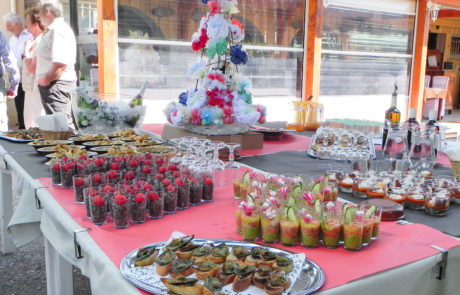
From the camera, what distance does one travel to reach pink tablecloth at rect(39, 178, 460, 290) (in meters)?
1.12

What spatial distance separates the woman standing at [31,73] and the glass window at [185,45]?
0.89m

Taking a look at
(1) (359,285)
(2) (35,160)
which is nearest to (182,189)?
(1) (359,285)

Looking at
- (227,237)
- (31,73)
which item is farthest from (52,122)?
(31,73)

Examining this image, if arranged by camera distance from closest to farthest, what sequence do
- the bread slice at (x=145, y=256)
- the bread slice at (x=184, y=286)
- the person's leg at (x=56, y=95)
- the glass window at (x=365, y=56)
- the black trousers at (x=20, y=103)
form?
the bread slice at (x=184, y=286) → the bread slice at (x=145, y=256) → the person's leg at (x=56, y=95) → the black trousers at (x=20, y=103) → the glass window at (x=365, y=56)

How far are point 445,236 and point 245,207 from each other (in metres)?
0.60

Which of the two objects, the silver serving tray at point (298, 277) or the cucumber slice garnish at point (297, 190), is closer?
the silver serving tray at point (298, 277)

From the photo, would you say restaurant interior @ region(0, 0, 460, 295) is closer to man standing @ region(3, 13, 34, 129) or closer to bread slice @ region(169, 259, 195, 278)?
bread slice @ region(169, 259, 195, 278)

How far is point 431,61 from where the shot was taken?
37.9 ft

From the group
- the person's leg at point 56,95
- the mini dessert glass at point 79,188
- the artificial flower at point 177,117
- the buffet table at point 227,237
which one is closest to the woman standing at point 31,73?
the person's leg at point 56,95

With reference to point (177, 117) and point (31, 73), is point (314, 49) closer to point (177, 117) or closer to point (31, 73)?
Result: point (31, 73)

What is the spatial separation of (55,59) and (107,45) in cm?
116

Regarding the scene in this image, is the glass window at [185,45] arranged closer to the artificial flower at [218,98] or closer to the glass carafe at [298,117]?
the glass carafe at [298,117]

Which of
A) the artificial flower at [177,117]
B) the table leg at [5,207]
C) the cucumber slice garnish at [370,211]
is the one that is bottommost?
the table leg at [5,207]

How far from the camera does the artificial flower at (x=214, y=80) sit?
2486 mm
